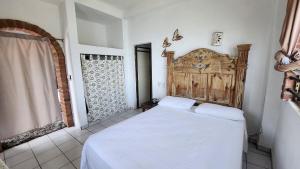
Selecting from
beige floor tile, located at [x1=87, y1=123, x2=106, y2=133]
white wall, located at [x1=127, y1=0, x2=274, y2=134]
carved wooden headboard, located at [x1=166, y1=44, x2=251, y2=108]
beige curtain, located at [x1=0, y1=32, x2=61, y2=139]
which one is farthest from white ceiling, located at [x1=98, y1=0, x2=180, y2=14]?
beige floor tile, located at [x1=87, y1=123, x2=106, y2=133]

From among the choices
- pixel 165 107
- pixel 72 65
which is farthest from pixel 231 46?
pixel 72 65

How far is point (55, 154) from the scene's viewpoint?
2.23 m

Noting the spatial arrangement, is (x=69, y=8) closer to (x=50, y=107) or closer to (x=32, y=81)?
(x=32, y=81)

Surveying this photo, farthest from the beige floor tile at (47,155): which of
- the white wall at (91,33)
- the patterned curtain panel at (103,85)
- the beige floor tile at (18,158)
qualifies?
the white wall at (91,33)

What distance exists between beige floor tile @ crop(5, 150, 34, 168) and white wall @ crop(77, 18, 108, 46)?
260 cm

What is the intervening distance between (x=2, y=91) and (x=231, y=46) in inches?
156

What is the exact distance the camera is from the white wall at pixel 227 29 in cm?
210

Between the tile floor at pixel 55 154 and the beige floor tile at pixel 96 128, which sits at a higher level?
the beige floor tile at pixel 96 128

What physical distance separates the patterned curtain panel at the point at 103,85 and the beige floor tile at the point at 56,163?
3.73ft

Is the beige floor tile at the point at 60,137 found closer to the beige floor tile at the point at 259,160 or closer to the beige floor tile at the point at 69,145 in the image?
the beige floor tile at the point at 69,145

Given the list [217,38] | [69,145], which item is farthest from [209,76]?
[69,145]

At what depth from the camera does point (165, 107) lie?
2652mm

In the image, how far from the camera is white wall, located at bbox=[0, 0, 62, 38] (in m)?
2.28

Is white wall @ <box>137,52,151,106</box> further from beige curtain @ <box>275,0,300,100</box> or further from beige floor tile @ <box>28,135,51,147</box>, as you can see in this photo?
beige curtain @ <box>275,0,300,100</box>
